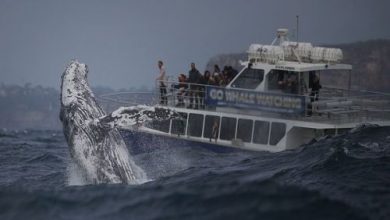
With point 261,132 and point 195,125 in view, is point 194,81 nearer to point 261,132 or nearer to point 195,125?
point 195,125

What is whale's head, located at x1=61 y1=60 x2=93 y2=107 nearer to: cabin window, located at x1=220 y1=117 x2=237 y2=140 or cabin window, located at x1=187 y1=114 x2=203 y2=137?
cabin window, located at x1=220 y1=117 x2=237 y2=140

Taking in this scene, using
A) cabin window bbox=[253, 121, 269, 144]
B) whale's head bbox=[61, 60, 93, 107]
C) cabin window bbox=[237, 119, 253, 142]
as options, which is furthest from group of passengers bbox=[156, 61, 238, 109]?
whale's head bbox=[61, 60, 93, 107]

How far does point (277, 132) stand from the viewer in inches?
838

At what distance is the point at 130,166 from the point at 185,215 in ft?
14.3

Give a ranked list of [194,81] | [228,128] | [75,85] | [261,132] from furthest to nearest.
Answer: [194,81], [228,128], [261,132], [75,85]

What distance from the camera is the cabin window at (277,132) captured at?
2114 cm

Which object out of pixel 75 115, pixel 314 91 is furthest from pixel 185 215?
pixel 314 91

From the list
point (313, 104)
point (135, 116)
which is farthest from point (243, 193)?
point (313, 104)

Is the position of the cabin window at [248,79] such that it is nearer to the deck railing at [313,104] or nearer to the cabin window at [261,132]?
the deck railing at [313,104]

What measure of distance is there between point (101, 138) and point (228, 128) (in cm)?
887

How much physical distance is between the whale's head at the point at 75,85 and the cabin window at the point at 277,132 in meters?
7.18

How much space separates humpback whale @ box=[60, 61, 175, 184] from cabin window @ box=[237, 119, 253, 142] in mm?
7756

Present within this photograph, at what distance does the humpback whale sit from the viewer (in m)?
12.9

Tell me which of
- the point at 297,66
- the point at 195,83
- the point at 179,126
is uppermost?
the point at 297,66
